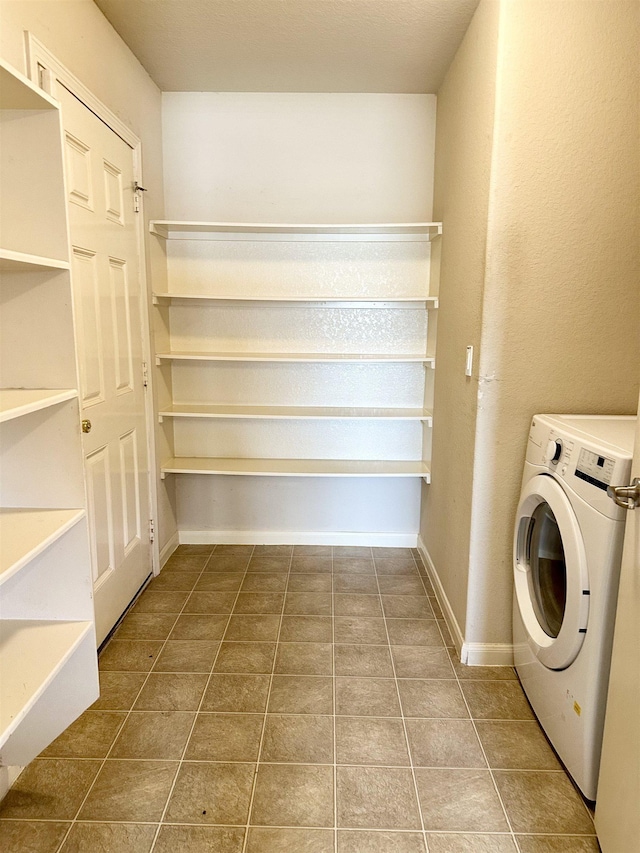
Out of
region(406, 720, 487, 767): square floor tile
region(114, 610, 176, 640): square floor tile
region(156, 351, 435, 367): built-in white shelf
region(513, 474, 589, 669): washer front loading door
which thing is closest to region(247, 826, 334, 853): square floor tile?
region(406, 720, 487, 767): square floor tile

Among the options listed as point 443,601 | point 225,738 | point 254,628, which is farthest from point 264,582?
point 225,738

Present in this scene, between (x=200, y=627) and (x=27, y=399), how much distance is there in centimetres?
150

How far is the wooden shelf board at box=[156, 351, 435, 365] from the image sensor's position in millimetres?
2705

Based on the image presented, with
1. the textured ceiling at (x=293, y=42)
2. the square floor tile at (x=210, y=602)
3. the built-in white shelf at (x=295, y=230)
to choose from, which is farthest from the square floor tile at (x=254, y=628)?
the textured ceiling at (x=293, y=42)

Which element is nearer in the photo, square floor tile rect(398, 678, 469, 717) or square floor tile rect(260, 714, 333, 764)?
square floor tile rect(260, 714, 333, 764)

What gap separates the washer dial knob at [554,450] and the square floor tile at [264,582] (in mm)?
1549

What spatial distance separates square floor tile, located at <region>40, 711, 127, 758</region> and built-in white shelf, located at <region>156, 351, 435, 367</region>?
1.65m

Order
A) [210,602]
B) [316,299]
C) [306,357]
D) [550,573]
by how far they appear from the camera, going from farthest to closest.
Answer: [306,357] < [316,299] < [210,602] < [550,573]

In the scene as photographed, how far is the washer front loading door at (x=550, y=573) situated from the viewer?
1.39 m

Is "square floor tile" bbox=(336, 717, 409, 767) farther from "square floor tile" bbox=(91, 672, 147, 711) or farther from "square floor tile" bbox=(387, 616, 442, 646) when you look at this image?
"square floor tile" bbox=(91, 672, 147, 711)

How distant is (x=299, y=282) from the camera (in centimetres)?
291

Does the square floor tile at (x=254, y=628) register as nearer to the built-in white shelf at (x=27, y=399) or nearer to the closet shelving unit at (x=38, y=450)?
the closet shelving unit at (x=38, y=450)

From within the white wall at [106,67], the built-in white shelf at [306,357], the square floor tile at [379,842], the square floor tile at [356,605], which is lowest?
the square floor tile at [379,842]

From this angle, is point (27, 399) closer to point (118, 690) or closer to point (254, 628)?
point (118, 690)
